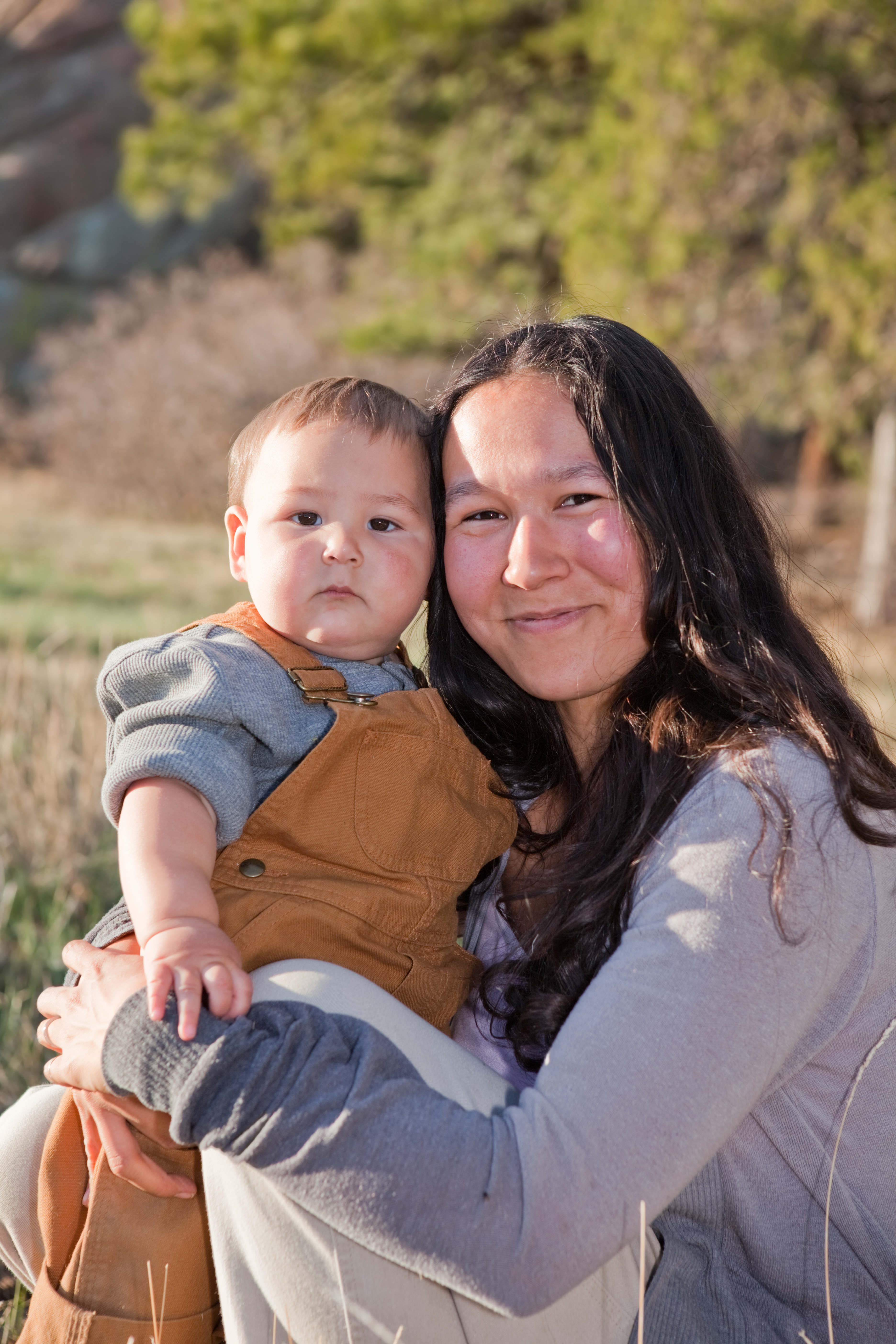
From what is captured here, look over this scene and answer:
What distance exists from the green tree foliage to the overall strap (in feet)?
5.17

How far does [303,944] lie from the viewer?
1837mm

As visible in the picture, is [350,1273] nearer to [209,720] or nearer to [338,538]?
[209,720]

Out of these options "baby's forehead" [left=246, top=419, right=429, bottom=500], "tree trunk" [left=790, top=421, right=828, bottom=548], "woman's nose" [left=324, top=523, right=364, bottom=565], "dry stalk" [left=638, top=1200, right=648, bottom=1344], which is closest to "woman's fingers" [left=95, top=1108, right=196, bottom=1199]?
"dry stalk" [left=638, top=1200, right=648, bottom=1344]

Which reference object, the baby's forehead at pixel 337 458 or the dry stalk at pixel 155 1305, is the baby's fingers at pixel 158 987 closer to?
the dry stalk at pixel 155 1305

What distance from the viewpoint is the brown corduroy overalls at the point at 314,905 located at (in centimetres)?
176

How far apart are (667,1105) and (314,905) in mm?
654

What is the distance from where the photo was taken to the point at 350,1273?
59.9 inches

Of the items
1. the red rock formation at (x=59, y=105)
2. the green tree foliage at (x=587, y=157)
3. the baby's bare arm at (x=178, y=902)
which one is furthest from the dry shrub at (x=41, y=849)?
the red rock formation at (x=59, y=105)

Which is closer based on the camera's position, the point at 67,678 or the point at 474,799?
the point at 474,799

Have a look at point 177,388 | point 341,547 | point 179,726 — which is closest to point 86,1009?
point 179,726

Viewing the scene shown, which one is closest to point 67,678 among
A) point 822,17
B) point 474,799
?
point 474,799

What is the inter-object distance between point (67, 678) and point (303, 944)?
3919mm

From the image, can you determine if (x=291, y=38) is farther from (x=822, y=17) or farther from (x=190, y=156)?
(x=822, y=17)

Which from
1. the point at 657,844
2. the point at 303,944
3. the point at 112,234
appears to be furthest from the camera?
the point at 112,234
